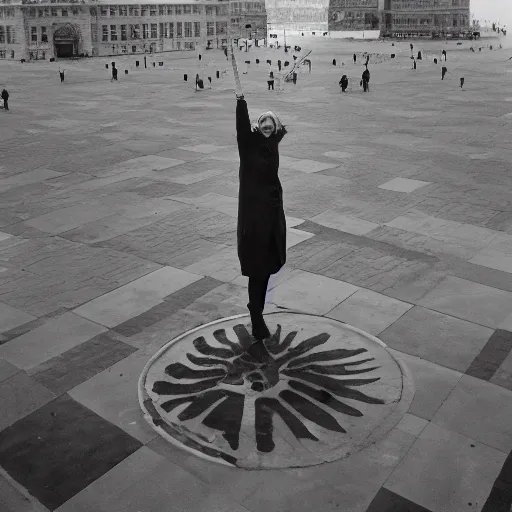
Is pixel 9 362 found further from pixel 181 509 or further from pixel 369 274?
pixel 369 274

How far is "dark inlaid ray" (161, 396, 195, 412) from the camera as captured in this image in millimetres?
5039

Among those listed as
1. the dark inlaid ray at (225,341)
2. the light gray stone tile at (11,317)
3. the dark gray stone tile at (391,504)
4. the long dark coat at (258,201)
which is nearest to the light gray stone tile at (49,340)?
the light gray stone tile at (11,317)

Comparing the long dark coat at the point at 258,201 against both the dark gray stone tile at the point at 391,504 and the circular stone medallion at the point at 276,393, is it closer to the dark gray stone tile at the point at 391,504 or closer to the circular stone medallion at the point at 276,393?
the circular stone medallion at the point at 276,393

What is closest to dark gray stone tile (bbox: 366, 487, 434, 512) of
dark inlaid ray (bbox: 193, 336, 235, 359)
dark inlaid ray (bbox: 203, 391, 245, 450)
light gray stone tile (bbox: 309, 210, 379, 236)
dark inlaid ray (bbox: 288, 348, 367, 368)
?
dark inlaid ray (bbox: 203, 391, 245, 450)

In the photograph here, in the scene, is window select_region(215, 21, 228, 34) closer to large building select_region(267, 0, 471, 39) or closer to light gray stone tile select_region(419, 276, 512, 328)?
large building select_region(267, 0, 471, 39)

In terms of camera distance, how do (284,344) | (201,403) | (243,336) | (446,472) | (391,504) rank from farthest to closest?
(243,336)
(284,344)
(201,403)
(446,472)
(391,504)

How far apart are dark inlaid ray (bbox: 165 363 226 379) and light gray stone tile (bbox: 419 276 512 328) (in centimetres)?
276

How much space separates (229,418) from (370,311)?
8.33 feet

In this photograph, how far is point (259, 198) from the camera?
5.43m

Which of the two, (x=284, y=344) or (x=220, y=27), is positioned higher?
(x=220, y=27)

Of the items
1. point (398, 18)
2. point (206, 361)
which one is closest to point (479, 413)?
point (206, 361)

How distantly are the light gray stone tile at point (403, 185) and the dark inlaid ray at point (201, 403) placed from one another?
25.5 ft

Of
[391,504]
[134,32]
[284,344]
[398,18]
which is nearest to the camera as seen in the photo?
[391,504]

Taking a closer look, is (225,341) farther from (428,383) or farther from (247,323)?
(428,383)
